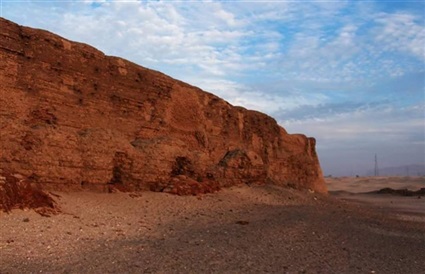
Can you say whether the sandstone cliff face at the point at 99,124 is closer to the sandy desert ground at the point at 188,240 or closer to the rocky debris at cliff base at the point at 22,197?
the rocky debris at cliff base at the point at 22,197

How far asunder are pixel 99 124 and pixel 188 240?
640 cm

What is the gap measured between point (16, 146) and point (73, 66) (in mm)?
3996

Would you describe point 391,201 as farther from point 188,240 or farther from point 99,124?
point 188,240

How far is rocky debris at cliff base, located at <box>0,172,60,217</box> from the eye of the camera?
9589mm

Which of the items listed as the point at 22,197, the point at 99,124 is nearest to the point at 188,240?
the point at 22,197

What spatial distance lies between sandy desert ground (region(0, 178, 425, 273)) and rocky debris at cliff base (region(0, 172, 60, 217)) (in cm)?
21

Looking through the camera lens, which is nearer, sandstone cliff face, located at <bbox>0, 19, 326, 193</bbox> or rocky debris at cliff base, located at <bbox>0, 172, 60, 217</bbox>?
rocky debris at cliff base, located at <bbox>0, 172, 60, 217</bbox>

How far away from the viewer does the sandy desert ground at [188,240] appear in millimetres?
7266

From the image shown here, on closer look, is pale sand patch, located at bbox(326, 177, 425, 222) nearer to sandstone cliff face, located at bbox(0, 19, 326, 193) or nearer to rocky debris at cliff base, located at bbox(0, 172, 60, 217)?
sandstone cliff face, located at bbox(0, 19, 326, 193)

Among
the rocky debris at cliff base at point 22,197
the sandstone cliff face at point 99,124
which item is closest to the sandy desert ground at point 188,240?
the rocky debris at cliff base at point 22,197

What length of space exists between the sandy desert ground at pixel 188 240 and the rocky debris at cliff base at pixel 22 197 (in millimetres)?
214

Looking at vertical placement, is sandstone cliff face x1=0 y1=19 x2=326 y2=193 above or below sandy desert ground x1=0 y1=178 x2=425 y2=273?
above

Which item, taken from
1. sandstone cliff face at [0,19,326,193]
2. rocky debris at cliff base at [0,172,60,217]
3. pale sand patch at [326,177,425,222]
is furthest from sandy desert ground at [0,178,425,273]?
pale sand patch at [326,177,425,222]

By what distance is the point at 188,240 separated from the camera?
9328 millimetres
